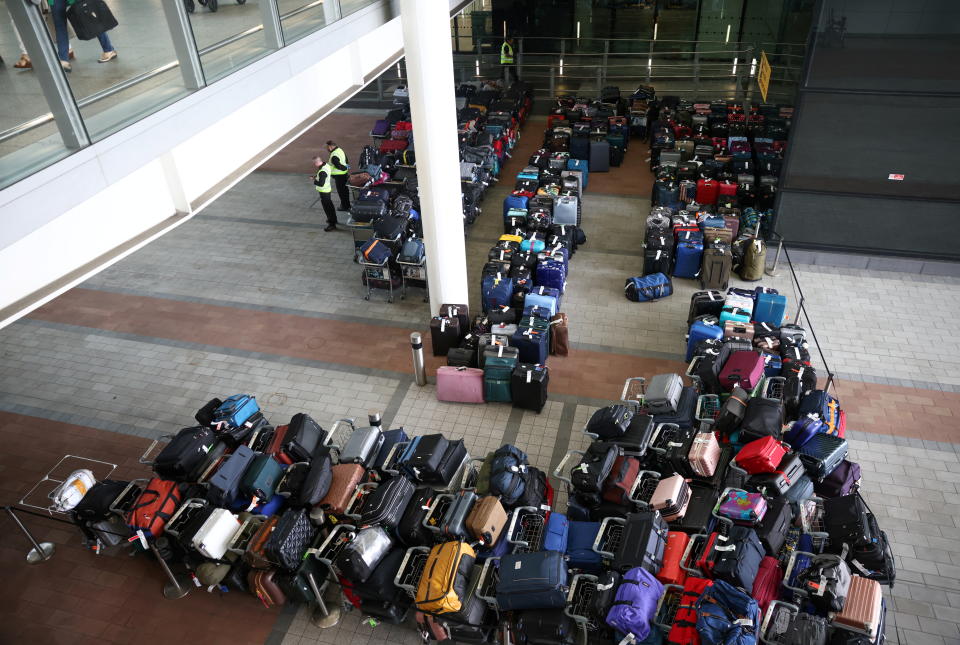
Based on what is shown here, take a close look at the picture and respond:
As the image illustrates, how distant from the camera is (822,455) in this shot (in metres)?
7.00

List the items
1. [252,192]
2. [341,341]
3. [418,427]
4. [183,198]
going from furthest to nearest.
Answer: [252,192], [341,341], [418,427], [183,198]

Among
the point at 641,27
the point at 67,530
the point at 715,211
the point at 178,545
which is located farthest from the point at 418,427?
the point at 641,27

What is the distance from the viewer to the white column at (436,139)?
8.12m

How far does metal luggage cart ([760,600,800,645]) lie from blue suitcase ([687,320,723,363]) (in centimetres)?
416

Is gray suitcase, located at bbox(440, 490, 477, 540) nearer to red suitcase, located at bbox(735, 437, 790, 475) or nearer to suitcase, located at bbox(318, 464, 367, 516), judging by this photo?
suitcase, located at bbox(318, 464, 367, 516)

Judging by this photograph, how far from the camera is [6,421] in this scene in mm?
9758

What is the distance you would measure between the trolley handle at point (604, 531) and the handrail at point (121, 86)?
554 cm

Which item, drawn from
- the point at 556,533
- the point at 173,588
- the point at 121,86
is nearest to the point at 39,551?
the point at 173,588

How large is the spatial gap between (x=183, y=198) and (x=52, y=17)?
167 cm

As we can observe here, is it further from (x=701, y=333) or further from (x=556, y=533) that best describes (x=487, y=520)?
(x=701, y=333)

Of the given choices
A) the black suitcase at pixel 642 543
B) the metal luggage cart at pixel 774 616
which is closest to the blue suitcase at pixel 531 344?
the black suitcase at pixel 642 543

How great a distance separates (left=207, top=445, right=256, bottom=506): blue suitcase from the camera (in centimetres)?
729

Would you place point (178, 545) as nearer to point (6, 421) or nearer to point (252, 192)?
point (6, 421)

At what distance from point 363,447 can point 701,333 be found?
4890 millimetres
